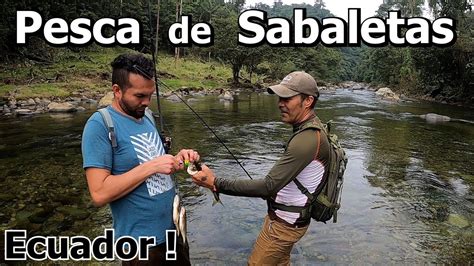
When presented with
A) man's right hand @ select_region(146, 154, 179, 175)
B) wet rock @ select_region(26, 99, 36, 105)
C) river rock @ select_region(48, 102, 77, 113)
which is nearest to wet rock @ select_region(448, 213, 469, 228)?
man's right hand @ select_region(146, 154, 179, 175)

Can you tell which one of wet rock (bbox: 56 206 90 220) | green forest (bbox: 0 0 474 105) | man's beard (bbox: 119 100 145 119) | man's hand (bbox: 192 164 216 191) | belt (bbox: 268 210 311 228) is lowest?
wet rock (bbox: 56 206 90 220)

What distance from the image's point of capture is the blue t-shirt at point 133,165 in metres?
2.50

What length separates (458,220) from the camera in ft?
24.5

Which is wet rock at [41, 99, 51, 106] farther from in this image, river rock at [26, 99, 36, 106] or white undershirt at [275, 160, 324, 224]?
white undershirt at [275, 160, 324, 224]

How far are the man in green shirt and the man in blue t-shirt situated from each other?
1.75ft

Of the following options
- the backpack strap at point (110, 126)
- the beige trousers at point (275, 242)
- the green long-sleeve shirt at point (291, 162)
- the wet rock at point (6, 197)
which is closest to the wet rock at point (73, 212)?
the wet rock at point (6, 197)

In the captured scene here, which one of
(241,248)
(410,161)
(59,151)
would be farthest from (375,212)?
(59,151)

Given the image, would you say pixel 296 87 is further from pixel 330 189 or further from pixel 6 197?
pixel 6 197

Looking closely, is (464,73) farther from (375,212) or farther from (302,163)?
(302,163)

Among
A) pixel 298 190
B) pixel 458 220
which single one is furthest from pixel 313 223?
pixel 298 190

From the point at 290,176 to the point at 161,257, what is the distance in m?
1.18

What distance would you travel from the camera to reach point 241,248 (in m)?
6.24

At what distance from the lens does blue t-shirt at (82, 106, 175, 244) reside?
2.50 m

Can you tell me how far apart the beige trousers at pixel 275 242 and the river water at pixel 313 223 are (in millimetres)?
2220
